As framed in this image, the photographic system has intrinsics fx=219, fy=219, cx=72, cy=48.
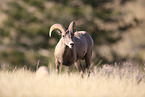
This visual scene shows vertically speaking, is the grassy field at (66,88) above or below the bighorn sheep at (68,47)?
below

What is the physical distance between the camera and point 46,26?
13.3 meters

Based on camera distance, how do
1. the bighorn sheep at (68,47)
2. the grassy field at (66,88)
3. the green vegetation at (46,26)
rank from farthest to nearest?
the green vegetation at (46,26)
the bighorn sheep at (68,47)
the grassy field at (66,88)

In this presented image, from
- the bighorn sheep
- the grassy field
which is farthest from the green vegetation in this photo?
the grassy field

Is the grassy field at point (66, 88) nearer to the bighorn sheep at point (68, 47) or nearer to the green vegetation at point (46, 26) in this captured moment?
the bighorn sheep at point (68, 47)

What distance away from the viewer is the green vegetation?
1309 centimetres

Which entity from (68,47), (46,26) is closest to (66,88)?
(68,47)

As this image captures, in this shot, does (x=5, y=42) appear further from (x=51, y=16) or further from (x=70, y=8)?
(x=70, y=8)

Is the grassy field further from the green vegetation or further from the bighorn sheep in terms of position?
the green vegetation

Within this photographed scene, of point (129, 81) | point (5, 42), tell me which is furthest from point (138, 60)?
point (129, 81)

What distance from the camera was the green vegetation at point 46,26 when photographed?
13.1 m

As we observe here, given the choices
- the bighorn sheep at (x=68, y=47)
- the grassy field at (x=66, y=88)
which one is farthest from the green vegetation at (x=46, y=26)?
the grassy field at (x=66, y=88)

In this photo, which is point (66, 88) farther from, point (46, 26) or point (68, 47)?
point (46, 26)

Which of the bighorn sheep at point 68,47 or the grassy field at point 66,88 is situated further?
the bighorn sheep at point 68,47

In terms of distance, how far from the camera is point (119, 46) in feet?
55.6
